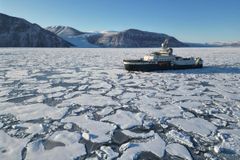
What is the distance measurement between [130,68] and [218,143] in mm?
11135

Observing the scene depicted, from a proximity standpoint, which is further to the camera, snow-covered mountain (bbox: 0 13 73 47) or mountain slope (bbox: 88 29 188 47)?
mountain slope (bbox: 88 29 188 47)

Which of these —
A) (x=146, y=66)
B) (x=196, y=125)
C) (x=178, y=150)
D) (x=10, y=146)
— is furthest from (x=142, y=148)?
(x=146, y=66)

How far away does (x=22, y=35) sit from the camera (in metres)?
82.1

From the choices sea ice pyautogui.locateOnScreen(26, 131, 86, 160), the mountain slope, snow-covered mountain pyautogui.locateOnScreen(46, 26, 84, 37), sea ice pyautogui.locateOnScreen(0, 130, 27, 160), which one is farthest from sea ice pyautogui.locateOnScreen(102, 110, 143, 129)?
snow-covered mountain pyautogui.locateOnScreen(46, 26, 84, 37)

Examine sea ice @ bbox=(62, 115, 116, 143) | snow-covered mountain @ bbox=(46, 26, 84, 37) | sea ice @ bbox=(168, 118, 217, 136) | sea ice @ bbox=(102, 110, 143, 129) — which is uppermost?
snow-covered mountain @ bbox=(46, 26, 84, 37)

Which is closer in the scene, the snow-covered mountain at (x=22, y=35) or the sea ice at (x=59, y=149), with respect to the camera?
the sea ice at (x=59, y=149)

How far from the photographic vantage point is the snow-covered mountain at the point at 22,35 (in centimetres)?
8062

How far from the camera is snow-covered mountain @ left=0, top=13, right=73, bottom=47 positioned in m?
80.6

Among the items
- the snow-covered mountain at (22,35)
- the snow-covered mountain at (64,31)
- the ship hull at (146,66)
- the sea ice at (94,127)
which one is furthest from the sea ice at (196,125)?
the snow-covered mountain at (64,31)

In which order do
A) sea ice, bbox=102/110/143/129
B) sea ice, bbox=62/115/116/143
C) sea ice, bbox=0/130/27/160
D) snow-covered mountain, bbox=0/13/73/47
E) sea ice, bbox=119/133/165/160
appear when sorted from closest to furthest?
sea ice, bbox=0/130/27/160
sea ice, bbox=119/133/165/160
sea ice, bbox=62/115/116/143
sea ice, bbox=102/110/143/129
snow-covered mountain, bbox=0/13/73/47

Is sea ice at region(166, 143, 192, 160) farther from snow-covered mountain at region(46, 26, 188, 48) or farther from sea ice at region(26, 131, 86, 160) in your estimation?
snow-covered mountain at region(46, 26, 188, 48)

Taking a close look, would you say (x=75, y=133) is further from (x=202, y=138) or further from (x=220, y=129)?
(x=220, y=129)

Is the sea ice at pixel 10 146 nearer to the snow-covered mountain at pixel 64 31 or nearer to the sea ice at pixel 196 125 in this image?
the sea ice at pixel 196 125

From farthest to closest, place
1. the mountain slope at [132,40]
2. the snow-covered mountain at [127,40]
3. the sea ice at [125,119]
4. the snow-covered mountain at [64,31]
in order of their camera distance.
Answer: the snow-covered mountain at [64,31] < the mountain slope at [132,40] < the snow-covered mountain at [127,40] < the sea ice at [125,119]
